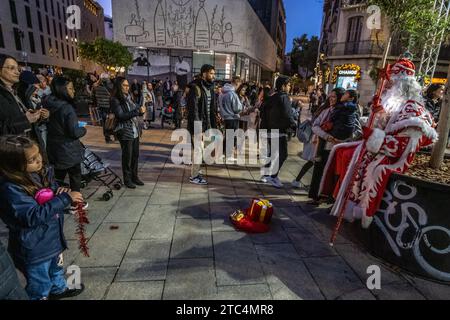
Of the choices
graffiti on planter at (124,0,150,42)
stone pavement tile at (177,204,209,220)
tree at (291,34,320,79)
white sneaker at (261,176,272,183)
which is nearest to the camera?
stone pavement tile at (177,204,209,220)

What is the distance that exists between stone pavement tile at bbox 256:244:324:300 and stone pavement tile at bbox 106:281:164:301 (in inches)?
44.1

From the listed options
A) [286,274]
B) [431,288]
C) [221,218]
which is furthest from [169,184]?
[431,288]

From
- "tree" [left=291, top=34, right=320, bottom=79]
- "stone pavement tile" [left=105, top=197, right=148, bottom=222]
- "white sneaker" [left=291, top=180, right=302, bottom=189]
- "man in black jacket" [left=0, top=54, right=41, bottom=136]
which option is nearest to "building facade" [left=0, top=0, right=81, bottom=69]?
"man in black jacket" [left=0, top=54, right=41, bottom=136]

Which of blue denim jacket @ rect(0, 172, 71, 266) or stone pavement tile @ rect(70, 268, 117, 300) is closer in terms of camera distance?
blue denim jacket @ rect(0, 172, 71, 266)

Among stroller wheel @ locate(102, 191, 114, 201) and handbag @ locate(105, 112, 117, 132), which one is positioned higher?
handbag @ locate(105, 112, 117, 132)

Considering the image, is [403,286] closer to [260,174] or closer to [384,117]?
[384,117]

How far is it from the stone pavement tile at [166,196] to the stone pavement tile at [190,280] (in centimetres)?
163

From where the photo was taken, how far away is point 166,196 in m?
4.71

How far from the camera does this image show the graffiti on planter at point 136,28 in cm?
2114

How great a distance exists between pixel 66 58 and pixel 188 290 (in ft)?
192

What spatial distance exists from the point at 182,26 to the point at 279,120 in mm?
20080

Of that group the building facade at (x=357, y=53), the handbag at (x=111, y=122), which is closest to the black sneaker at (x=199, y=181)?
the handbag at (x=111, y=122)

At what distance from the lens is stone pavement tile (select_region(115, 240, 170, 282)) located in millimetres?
2709

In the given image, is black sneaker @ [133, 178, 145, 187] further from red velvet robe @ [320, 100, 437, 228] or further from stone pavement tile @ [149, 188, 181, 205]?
red velvet robe @ [320, 100, 437, 228]
